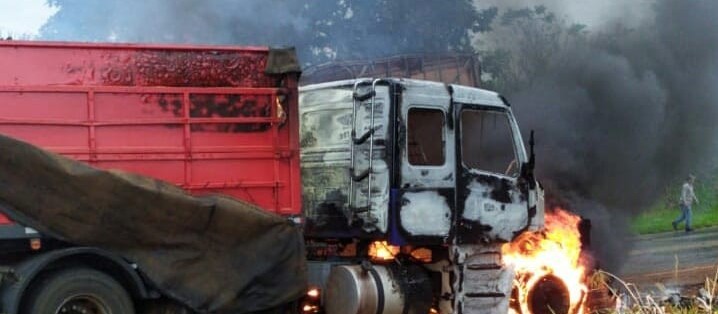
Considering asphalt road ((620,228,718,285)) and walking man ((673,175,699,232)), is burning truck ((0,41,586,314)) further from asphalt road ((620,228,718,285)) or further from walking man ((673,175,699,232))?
walking man ((673,175,699,232))

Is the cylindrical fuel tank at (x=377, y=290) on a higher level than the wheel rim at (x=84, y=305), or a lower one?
lower

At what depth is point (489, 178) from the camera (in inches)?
289

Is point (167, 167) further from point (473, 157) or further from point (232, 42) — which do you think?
point (232, 42)

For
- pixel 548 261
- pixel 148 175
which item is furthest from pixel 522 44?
pixel 148 175

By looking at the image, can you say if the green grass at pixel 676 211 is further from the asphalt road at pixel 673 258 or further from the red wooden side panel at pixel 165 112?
the red wooden side panel at pixel 165 112

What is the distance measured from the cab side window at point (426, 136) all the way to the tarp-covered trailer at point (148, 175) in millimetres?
1197

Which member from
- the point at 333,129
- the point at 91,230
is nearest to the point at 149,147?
the point at 91,230

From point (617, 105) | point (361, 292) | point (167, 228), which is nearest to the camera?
point (167, 228)

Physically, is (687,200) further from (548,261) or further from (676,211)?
(548,261)

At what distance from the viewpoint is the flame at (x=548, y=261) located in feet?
25.2

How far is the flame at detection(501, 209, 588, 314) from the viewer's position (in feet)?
25.2

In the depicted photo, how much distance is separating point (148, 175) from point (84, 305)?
0.97 m

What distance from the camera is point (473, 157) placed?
7328 mm

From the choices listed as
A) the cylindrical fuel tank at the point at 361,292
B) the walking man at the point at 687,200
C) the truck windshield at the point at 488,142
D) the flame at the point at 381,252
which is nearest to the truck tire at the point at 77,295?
the cylindrical fuel tank at the point at 361,292
